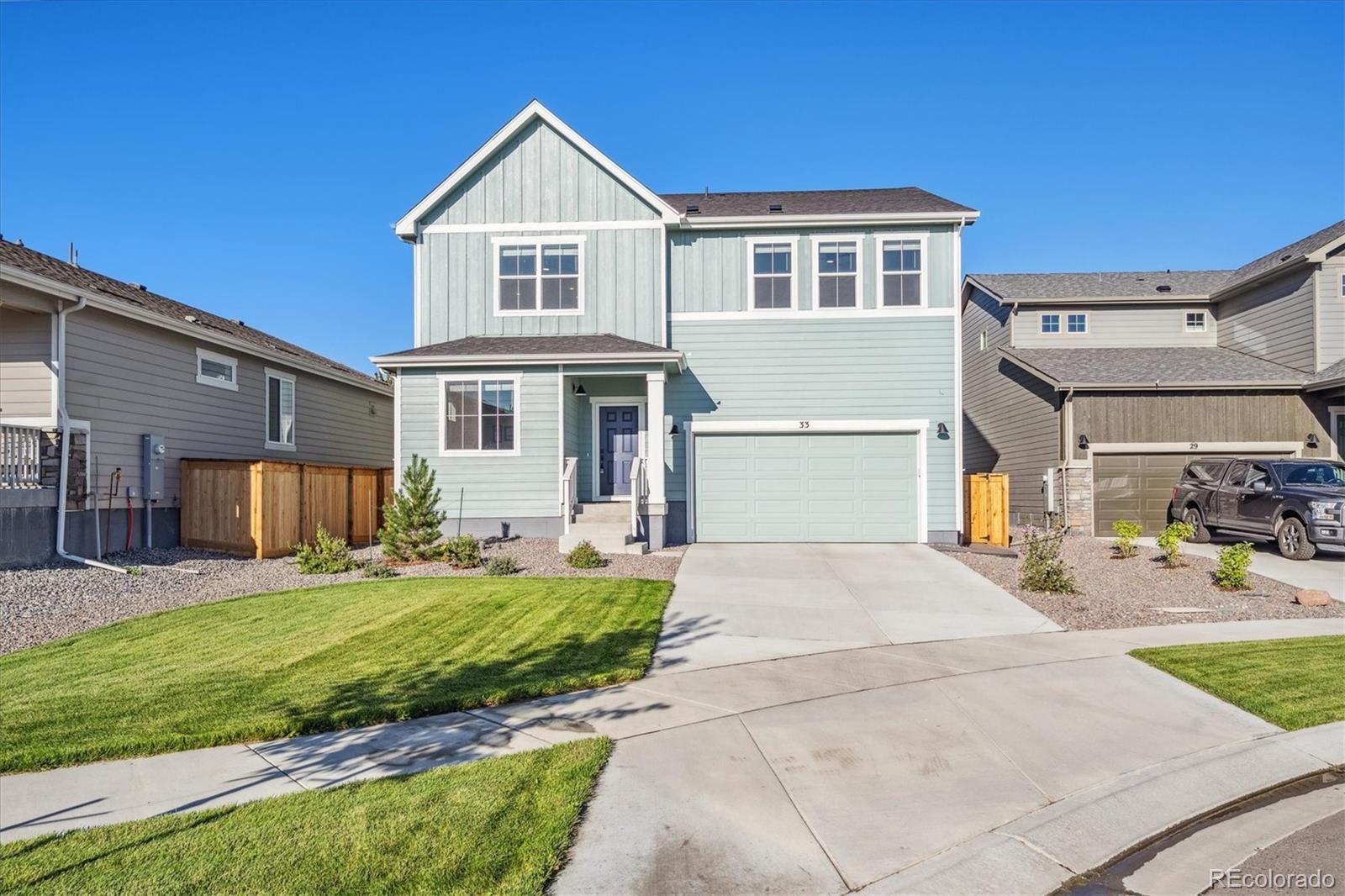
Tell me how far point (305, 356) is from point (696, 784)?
19.9 meters

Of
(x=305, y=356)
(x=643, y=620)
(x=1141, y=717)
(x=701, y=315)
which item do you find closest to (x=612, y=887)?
(x=1141, y=717)

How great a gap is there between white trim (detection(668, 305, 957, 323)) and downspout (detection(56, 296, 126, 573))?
1049 centimetres

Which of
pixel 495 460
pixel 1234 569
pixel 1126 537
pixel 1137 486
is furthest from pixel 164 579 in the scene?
pixel 1137 486

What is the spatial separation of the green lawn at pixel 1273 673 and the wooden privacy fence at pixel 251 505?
1343 centimetres

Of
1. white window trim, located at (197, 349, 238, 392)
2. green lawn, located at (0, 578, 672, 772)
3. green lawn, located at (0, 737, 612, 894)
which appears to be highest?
white window trim, located at (197, 349, 238, 392)

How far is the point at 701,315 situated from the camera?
16.4 meters

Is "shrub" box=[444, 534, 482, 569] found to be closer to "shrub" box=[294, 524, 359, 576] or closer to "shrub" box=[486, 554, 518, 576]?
"shrub" box=[486, 554, 518, 576]

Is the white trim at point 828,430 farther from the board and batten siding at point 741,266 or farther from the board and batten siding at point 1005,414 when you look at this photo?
the board and batten siding at point 1005,414

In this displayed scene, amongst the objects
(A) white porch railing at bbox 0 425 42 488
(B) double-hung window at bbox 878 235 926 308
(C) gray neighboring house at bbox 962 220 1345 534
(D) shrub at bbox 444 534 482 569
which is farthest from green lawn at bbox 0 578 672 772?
(C) gray neighboring house at bbox 962 220 1345 534

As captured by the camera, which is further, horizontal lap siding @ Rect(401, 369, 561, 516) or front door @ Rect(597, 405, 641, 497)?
front door @ Rect(597, 405, 641, 497)

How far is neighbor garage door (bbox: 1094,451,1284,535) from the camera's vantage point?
1819cm

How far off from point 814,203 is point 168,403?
1402cm

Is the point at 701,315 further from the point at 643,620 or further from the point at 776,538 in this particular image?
the point at 643,620

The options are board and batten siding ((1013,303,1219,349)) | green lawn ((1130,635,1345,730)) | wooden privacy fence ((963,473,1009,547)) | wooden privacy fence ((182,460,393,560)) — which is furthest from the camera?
board and batten siding ((1013,303,1219,349))
